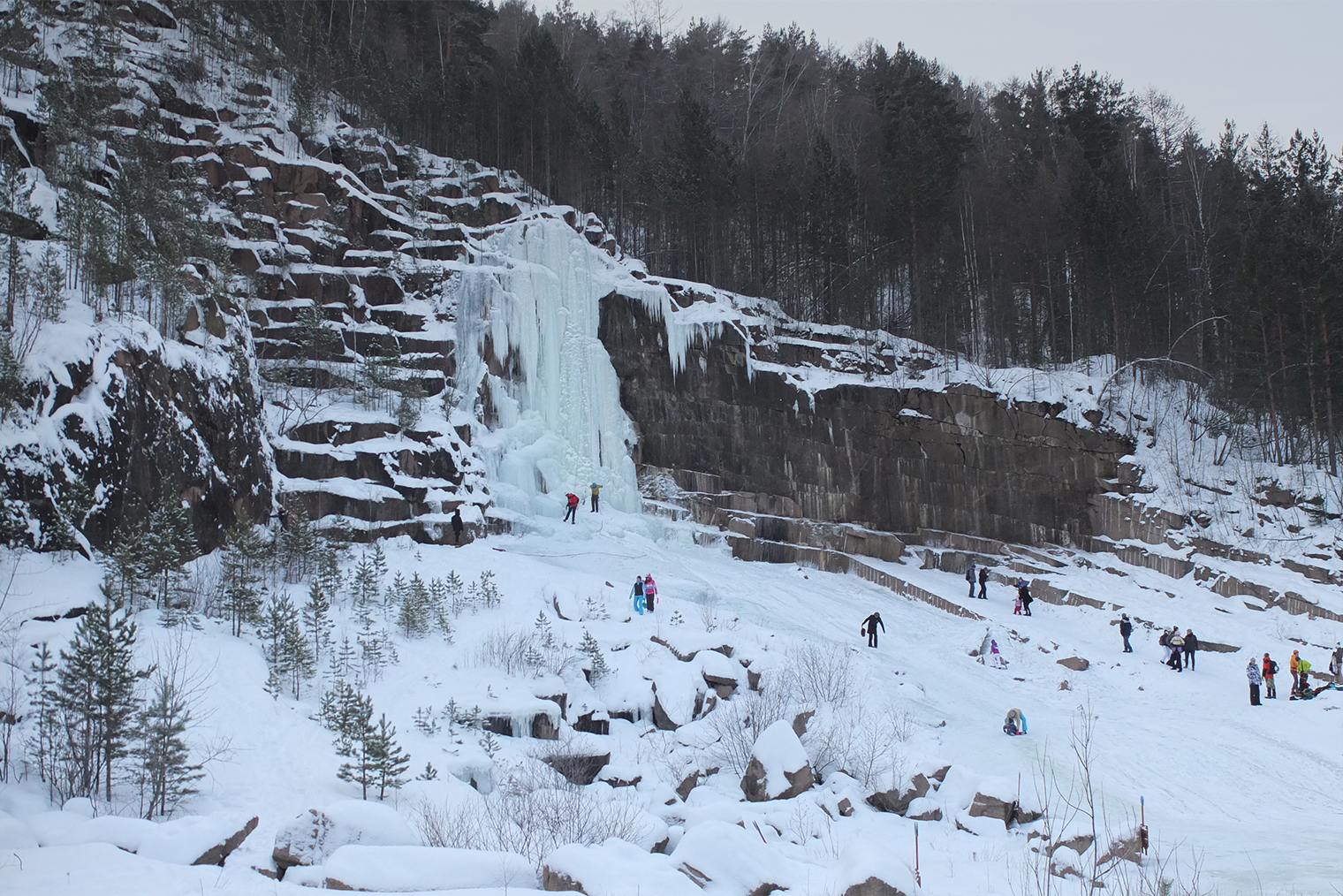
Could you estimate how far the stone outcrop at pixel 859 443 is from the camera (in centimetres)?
2909

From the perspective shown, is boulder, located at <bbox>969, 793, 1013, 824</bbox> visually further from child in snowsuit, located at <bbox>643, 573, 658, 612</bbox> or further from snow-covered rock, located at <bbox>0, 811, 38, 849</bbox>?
snow-covered rock, located at <bbox>0, 811, 38, 849</bbox>

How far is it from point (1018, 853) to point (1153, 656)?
1457 cm

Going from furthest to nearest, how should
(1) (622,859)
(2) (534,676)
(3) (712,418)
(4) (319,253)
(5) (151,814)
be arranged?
(3) (712,418), (4) (319,253), (2) (534,676), (5) (151,814), (1) (622,859)

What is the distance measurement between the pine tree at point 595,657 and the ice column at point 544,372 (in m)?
9.48

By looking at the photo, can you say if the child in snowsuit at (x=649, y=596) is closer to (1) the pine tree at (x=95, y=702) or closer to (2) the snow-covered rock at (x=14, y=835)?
(1) the pine tree at (x=95, y=702)

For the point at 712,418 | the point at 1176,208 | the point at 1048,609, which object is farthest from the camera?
the point at 1176,208

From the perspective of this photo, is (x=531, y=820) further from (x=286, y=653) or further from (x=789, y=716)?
(x=789, y=716)

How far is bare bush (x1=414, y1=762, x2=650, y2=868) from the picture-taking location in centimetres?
801

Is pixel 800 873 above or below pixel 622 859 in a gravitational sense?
below

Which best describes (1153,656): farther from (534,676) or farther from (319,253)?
(319,253)

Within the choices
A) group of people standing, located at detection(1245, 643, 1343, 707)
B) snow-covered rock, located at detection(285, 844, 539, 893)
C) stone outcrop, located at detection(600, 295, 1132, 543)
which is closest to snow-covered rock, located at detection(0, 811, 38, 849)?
snow-covered rock, located at detection(285, 844, 539, 893)

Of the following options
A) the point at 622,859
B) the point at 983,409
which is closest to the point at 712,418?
the point at 983,409

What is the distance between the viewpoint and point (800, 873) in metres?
7.25

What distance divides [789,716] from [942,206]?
107 feet
